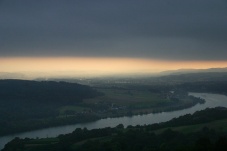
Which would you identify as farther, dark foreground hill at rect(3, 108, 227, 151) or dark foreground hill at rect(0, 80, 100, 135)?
dark foreground hill at rect(0, 80, 100, 135)

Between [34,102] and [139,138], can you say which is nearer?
[139,138]

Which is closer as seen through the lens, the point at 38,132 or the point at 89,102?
the point at 38,132

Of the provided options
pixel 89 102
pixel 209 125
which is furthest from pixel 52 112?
pixel 209 125

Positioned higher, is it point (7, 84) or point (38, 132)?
point (7, 84)

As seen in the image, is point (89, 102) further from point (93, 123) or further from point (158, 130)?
point (158, 130)

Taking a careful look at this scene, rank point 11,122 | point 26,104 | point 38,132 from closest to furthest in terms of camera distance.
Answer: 1. point 38,132
2. point 11,122
3. point 26,104

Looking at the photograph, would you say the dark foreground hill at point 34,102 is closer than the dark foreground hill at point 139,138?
No

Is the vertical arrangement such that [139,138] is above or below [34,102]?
below

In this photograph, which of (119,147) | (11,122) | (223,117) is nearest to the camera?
(119,147)
